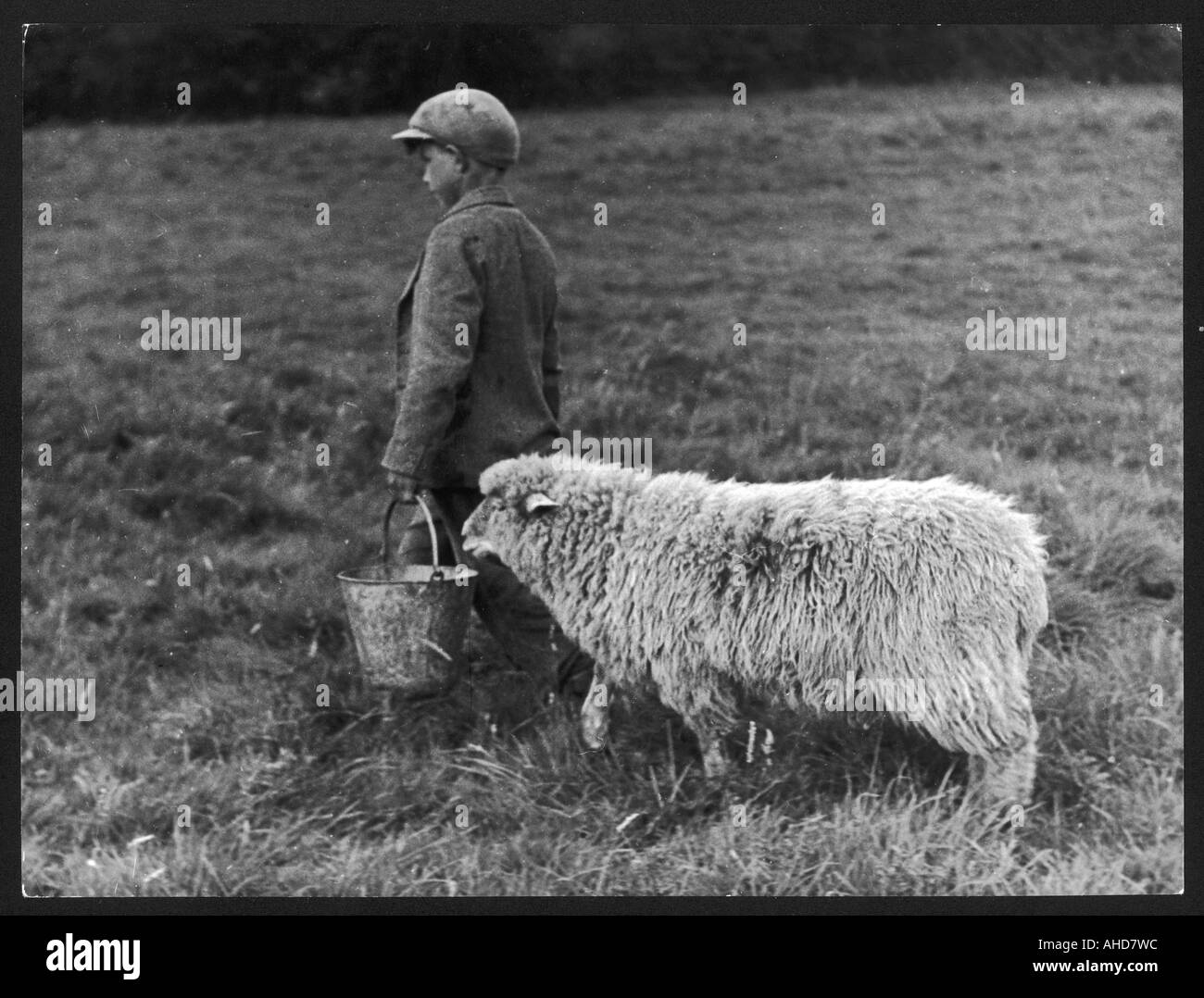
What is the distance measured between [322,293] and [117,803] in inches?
76.2

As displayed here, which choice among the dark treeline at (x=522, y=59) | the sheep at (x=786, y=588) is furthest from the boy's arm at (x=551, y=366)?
the dark treeline at (x=522, y=59)

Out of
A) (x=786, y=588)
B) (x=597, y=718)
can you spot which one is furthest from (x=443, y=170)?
(x=597, y=718)

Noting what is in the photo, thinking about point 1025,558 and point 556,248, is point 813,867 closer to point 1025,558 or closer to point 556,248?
point 1025,558

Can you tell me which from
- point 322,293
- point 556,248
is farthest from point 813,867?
point 322,293

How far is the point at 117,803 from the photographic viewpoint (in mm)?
4504

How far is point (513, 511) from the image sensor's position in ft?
14.6

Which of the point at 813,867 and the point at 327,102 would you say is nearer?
the point at 813,867

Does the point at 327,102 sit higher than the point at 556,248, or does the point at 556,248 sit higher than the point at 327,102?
the point at 327,102

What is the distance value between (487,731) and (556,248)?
1.73 meters

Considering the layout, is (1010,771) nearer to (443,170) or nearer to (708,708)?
(708,708)

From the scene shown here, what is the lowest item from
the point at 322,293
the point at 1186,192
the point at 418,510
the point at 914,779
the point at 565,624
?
the point at 914,779

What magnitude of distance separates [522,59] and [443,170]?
1.60ft

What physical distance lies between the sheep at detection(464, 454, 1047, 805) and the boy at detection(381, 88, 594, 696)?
0.15m

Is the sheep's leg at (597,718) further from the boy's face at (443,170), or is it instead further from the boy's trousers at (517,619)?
the boy's face at (443,170)
